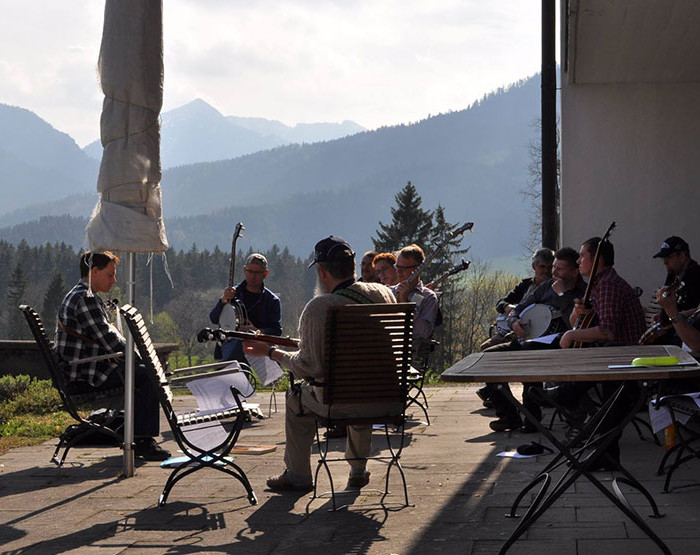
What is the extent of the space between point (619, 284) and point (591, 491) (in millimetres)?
1590

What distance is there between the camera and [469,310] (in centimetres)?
6988

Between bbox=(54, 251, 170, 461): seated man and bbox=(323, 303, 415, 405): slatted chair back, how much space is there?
2.24 meters

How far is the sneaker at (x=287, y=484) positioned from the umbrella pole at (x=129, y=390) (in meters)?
1.11

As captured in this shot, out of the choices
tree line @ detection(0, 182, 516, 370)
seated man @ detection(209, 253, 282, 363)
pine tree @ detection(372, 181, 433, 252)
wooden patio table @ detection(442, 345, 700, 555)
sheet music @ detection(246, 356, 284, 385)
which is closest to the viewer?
wooden patio table @ detection(442, 345, 700, 555)

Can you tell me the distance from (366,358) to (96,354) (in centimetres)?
265

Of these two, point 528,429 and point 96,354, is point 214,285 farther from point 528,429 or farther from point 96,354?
point 96,354

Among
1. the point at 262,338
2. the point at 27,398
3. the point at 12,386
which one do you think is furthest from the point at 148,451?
the point at 12,386

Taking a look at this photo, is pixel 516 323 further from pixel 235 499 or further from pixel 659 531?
pixel 659 531

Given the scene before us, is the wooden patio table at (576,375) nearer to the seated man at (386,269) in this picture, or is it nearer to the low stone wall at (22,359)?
the seated man at (386,269)

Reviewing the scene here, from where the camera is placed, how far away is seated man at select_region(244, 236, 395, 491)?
17.8ft

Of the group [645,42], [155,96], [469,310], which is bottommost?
[469,310]

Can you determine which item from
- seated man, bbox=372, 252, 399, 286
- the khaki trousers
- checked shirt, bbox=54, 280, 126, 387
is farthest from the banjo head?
checked shirt, bbox=54, 280, 126, 387

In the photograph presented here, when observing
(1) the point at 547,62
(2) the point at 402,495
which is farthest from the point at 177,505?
(1) the point at 547,62

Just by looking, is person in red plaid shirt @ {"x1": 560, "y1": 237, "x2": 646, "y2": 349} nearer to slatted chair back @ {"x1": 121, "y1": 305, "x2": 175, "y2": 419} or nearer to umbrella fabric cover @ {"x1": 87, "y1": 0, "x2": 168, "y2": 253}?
slatted chair back @ {"x1": 121, "y1": 305, "x2": 175, "y2": 419}
